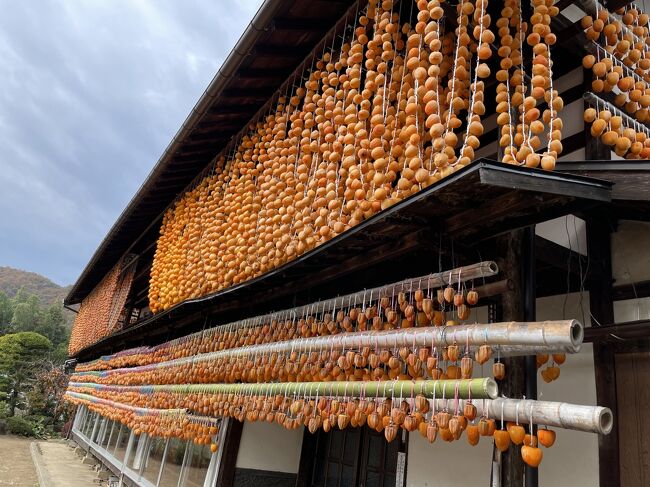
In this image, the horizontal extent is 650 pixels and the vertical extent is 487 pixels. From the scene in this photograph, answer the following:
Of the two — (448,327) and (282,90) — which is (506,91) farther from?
(282,90)

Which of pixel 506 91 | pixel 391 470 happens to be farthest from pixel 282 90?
pixel 391 470

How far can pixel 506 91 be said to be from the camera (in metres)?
3.24

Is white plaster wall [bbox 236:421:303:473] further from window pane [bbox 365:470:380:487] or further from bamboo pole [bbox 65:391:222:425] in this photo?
window pane [bbox 365:470:380:487]

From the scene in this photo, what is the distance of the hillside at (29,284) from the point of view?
310 feet

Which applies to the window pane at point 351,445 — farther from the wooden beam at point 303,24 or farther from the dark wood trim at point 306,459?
the wooden beam at point 303,24

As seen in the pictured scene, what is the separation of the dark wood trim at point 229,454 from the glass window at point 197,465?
1.51 ft

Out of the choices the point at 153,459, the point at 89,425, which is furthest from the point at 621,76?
the point at 89,425

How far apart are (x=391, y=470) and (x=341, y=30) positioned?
219 inches

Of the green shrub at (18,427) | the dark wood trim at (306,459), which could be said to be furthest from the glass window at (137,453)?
the green shrub at (18,427)

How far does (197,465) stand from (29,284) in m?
110

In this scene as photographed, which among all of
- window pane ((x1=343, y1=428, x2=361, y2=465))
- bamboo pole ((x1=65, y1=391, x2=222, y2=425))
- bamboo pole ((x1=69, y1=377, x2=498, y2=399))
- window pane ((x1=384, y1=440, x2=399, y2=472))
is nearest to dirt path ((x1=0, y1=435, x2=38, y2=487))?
bamboo pole ((x1=65, y1=391, x2=222, y2=425))

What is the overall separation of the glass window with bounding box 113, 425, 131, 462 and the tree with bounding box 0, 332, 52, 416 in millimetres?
19712

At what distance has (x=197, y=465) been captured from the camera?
7805 millimetres

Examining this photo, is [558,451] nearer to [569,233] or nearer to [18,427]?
[569,233]
